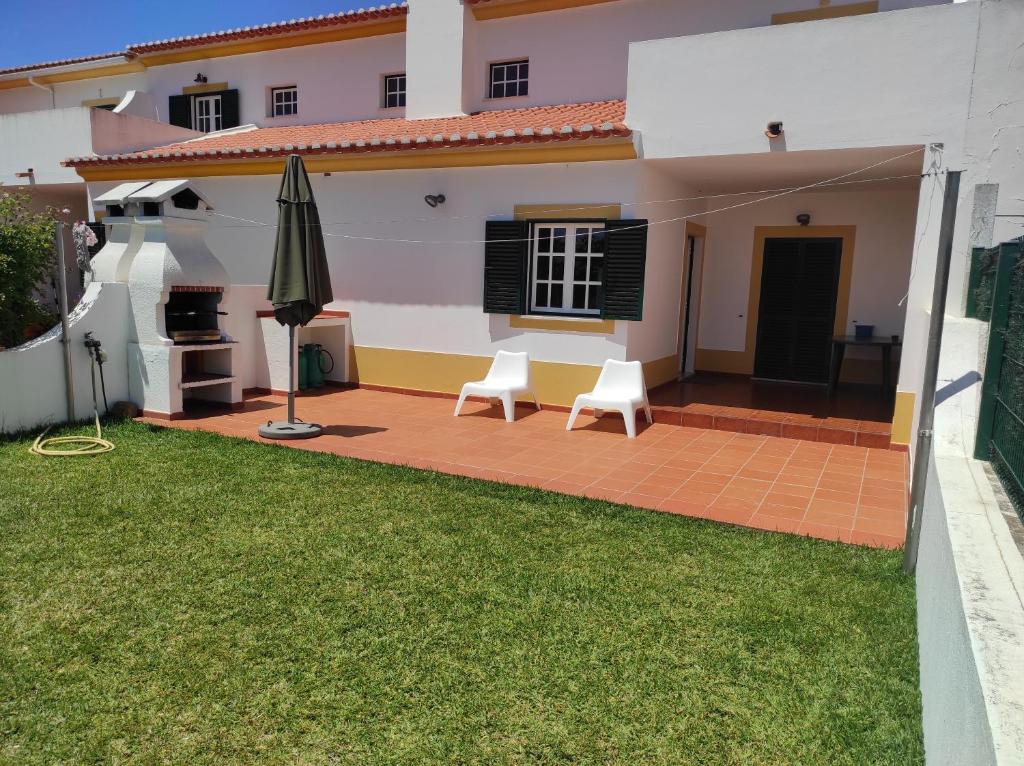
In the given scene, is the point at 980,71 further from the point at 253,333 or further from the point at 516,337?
the point at 253,333

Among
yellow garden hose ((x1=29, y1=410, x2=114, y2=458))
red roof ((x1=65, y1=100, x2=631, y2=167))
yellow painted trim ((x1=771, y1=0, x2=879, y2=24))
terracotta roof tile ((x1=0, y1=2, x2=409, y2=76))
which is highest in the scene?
terracotta roof tile ((x1=0, y1=2, x2=409, y2=76))

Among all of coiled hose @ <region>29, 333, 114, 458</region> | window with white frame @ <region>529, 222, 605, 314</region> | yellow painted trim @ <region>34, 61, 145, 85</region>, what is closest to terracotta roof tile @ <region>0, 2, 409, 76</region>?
yellow painted trim @ <region>34, 61, 145, 85</region>

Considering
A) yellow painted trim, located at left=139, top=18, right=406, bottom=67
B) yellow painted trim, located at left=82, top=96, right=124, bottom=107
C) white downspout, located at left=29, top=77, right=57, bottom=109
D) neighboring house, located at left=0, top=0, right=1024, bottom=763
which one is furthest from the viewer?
Result: white downspout, located at left=29, top=77, right=57, bottom=109

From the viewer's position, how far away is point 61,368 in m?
7.79

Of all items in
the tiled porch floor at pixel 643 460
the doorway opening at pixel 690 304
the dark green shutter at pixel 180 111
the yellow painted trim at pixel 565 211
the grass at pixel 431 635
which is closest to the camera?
the grass at pixel 431 635

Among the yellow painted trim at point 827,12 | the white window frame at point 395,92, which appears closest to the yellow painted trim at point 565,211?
the yellow painted trim at point 827,12

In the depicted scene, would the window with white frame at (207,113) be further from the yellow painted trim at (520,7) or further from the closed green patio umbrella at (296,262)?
the closed green patio umbrella at (296,262)

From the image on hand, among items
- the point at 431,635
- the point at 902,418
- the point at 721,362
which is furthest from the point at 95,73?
the point at 902,418

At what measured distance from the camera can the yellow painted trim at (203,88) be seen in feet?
49.9

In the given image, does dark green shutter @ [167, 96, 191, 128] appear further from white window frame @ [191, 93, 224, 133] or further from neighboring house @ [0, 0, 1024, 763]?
neighboring house @ [0, 0, 1024, 763]

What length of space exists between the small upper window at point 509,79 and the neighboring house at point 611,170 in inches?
1.4

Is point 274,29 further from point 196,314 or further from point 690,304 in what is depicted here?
point 690,304

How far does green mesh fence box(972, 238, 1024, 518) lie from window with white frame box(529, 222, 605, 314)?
5.92 meters

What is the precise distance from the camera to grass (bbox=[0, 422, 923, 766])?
2.80 m
